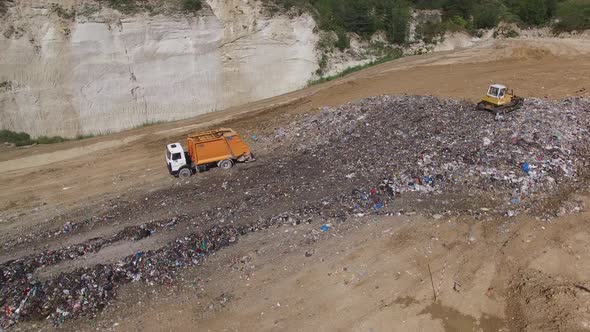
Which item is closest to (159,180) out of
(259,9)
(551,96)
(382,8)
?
(259,9)

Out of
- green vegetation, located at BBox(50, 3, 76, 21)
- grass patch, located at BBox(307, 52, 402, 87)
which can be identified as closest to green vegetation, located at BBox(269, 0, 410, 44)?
grass patch, located at BBox(307, 52, 402, 87)

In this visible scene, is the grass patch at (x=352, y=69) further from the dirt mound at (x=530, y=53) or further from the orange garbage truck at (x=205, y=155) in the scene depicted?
the orange garbage truck at (x=205, y=155)

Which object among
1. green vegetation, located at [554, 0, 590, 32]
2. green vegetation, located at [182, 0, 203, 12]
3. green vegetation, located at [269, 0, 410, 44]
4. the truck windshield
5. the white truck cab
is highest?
green vegetation, located at [182, 0, 203, 12]

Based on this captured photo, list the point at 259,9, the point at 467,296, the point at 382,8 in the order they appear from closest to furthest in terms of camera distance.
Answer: the point at 467,296 → the point at 259,9 → the point at 382,8

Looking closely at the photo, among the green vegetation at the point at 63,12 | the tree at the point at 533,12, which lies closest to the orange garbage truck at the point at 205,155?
the green vegetation at the point at 63,12

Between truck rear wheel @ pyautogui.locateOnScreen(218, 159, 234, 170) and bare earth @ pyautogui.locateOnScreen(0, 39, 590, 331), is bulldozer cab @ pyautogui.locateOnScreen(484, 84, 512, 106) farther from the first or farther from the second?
truck rear wheel @ pyautogui.locateOnScreen(218, 159, 234, 170)

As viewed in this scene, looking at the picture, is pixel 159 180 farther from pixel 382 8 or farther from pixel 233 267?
pixel 382 8
